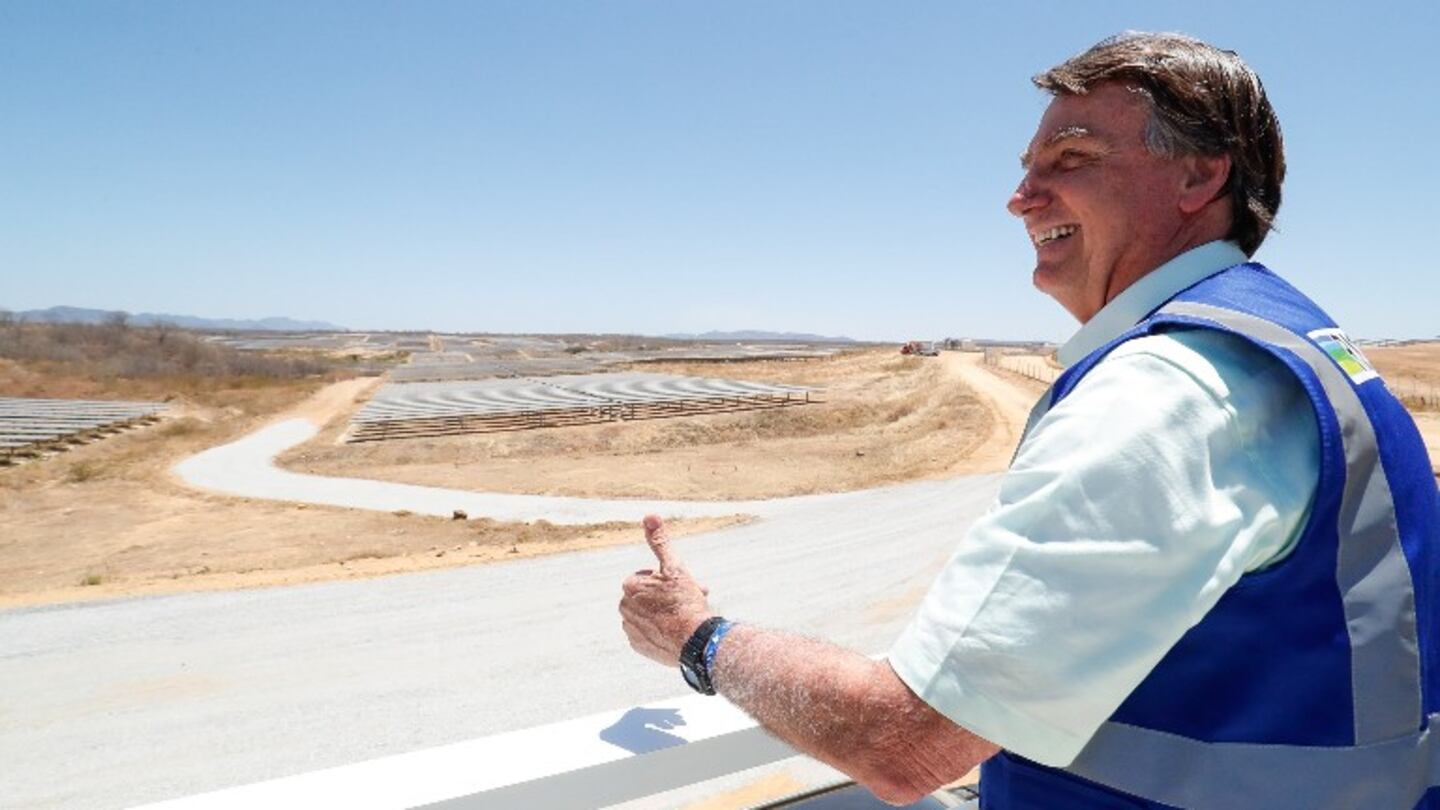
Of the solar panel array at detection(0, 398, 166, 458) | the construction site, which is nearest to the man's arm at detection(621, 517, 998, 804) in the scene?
the construction site

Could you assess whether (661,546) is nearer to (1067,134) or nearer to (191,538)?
(1067,134)

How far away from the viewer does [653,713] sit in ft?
5.88

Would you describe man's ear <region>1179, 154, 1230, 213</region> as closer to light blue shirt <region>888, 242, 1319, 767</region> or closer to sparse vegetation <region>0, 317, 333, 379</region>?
light blue shirt <region>888, 242, 1319, 767</region>

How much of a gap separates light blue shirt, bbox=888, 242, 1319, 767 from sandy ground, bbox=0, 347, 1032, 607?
37.2ft

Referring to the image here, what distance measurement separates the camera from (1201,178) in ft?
4.49

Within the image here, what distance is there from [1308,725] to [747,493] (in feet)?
63.0

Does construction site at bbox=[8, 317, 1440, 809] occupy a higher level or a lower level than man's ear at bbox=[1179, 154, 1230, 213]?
lower

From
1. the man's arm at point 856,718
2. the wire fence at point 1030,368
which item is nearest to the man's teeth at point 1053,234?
the man's arm at point 856,718

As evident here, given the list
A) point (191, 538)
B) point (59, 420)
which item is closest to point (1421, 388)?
point (191, 538)

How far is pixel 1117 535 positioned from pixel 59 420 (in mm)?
44759

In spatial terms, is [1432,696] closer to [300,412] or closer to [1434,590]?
[1434,590]

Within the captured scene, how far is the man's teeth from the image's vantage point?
153 cm

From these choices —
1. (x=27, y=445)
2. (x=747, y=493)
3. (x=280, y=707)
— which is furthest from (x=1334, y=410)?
(x=27, y=445)

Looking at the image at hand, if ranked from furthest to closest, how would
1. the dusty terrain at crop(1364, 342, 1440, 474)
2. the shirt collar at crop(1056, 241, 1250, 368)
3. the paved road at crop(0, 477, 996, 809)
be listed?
the dusty terrain at crop(1364, 342, 1440, 474), the paved road at crop(0, 477, 996, 809), the shirt collar at crop(1056, 241, 1250, 368)
